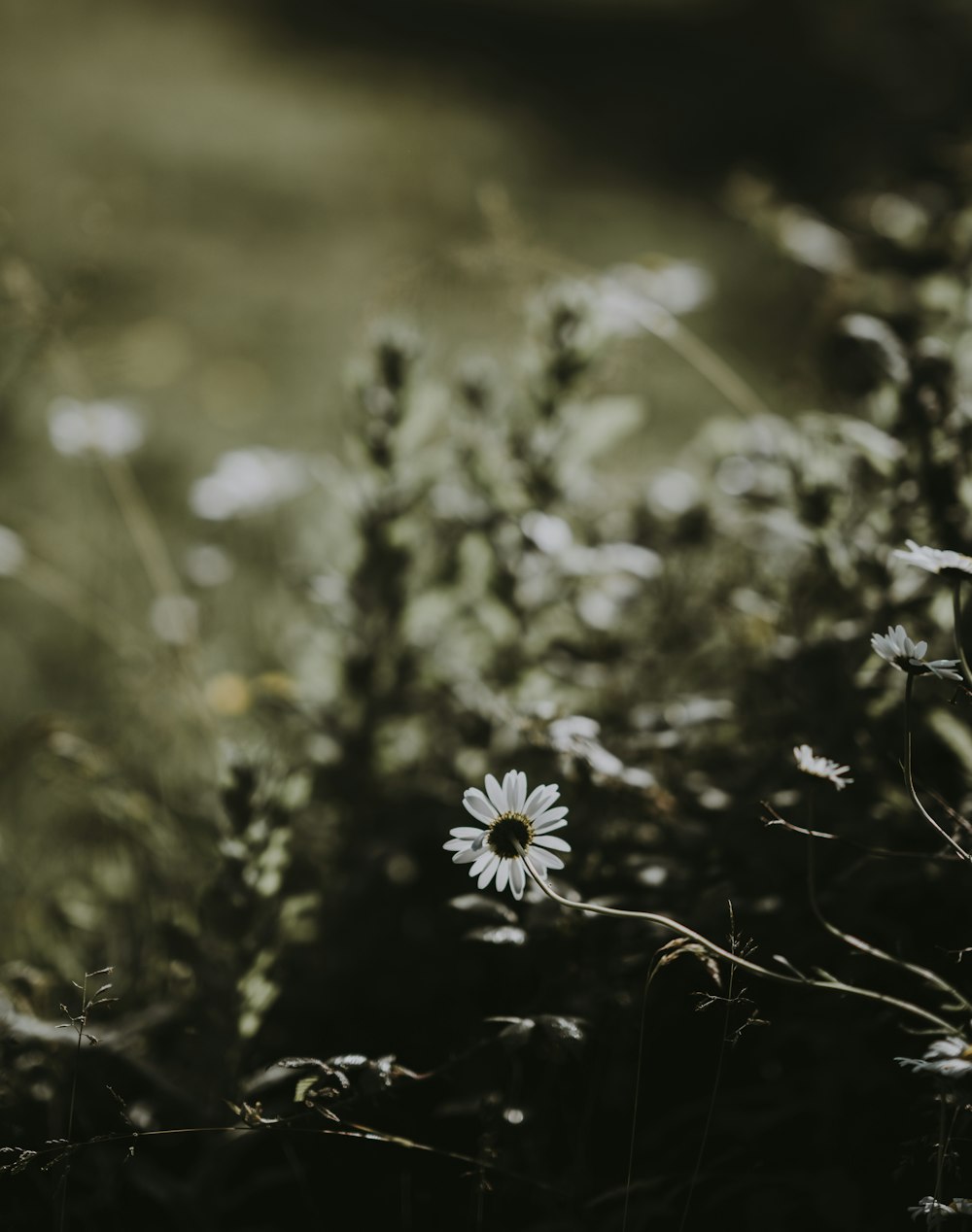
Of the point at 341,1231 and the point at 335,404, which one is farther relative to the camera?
the point at 335,404

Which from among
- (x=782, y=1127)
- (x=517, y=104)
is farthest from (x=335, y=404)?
(x=517, y=104)

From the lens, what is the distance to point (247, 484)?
203cm

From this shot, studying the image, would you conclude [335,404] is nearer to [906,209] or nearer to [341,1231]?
[906,209]

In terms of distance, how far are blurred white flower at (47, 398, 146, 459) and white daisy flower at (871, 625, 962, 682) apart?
135 cm

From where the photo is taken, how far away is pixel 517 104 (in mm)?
5922

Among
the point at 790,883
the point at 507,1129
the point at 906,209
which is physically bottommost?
the point at 507,1129

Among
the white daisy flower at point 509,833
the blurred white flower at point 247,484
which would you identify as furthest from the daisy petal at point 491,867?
the blurred white flower at point 247,484

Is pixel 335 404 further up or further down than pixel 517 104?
further down

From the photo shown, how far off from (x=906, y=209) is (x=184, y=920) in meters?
1.98

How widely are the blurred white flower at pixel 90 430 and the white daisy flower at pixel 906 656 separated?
135 cm

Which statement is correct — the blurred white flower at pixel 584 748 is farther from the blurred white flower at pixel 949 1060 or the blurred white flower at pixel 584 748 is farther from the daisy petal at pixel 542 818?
the blurred white flower at pixel 949 1060

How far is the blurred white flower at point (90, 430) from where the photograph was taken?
6.30ft

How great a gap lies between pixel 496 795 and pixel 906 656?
0.40m

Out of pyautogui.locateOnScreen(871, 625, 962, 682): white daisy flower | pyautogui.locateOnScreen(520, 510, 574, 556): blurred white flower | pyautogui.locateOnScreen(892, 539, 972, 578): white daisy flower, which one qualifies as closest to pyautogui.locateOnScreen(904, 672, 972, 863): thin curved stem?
pyautogui.locateOnScreen(871, 625, 962, 682): white daisy flower
